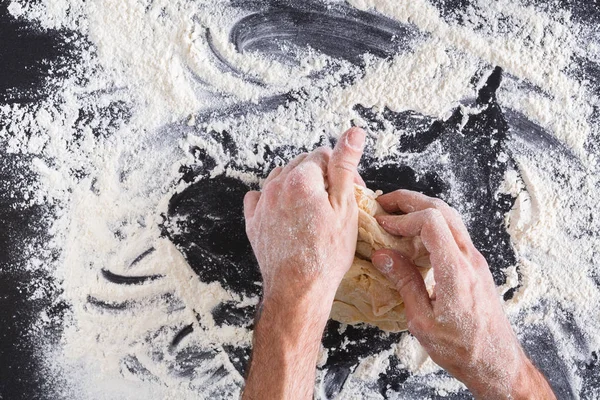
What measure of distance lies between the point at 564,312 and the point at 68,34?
1.52 metres

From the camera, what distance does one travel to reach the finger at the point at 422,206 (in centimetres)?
119

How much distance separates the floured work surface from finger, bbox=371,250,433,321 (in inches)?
9.4

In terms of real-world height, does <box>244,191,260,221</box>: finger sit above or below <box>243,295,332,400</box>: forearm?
above

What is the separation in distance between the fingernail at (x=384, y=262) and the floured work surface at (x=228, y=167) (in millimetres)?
263

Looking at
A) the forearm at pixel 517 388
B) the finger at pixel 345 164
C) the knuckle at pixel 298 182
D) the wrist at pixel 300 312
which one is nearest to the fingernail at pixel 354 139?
the finger at pixel 345 164

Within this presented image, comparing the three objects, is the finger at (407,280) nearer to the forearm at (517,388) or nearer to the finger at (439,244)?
the finger at (439,244)

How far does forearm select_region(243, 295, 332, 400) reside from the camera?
1.16 m

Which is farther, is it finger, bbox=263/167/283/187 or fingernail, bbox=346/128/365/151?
finger, bbox=263/167/283/187

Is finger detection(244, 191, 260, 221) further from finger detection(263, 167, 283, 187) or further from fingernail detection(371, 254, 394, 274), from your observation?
fingernail detection(371, 254, 394, 274)

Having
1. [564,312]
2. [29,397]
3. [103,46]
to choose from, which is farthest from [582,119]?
[29,397]

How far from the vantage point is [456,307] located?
1126 millimetres

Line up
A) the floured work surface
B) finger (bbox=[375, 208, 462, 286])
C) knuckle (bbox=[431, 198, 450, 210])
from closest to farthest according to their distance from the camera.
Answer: finger (bbox=[375, 208, 462, 286]) → knuckle (bbox=[431, 198, 450, 210]) → the floured work surface

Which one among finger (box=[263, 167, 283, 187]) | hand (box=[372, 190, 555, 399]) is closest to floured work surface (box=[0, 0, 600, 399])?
finger (box=[263, 167, 283, 187])

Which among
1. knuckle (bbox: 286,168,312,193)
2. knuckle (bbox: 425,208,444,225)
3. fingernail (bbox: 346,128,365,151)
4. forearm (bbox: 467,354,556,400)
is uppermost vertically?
fingernail (bbox: 346,128,365,151)
